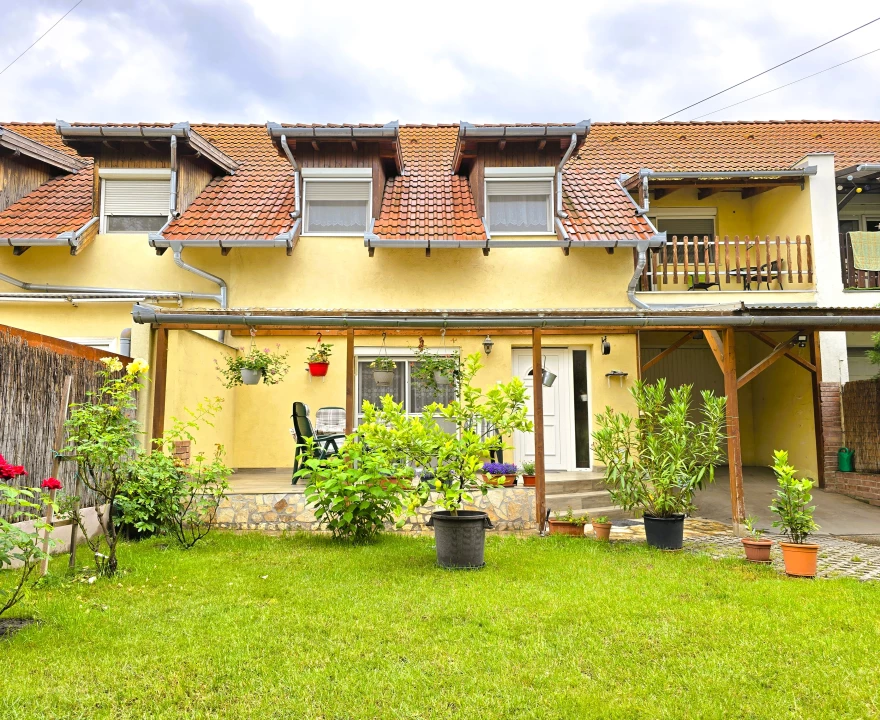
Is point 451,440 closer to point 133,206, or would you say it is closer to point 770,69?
point 133,206

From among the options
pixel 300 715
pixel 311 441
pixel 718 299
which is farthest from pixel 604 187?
pixel 300 715

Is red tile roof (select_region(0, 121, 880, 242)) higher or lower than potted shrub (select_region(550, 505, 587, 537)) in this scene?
higher

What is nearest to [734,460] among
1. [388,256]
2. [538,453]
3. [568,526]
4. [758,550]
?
[758,550]

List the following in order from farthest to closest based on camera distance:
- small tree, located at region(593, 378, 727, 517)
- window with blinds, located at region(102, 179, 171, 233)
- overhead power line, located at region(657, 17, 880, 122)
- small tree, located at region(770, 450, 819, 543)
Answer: overhead power line, located at region(657, 17, 880, 122), window with blinds, located at region(102, 179, 171, 233), small tree, located at region(593, 378, 727, 517), small tree, located at region(770, 450, 819, 543)

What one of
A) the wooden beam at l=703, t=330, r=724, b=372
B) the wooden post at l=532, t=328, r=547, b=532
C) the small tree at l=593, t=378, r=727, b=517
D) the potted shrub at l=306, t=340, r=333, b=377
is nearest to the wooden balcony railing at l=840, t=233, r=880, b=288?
the wooden beam at l=703, t=330, r=724, b=372

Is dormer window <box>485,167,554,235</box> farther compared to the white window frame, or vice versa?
dormer window <box>485,167,554,235</box>

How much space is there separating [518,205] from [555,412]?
11.5 feet

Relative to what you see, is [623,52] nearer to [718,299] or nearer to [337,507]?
[718,299]

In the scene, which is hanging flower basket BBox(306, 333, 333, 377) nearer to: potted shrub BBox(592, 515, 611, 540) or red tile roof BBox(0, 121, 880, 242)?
red tile roof BBox(0, 121, 880, 242)

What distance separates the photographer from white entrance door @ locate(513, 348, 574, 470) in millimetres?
10945

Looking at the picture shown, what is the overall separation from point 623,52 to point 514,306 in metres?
12.7

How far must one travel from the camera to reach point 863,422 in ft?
34.8

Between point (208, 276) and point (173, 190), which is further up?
point (173, 190)

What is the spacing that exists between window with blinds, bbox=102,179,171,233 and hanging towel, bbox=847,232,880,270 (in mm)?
11525
